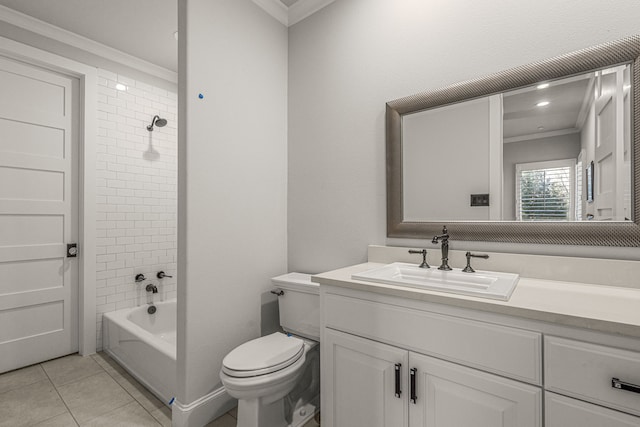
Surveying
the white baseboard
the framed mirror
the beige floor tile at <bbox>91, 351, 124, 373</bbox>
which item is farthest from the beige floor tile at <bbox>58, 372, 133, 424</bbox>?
the framed mirror

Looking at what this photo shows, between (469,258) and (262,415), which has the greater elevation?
(469,258)

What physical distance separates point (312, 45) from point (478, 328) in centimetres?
212

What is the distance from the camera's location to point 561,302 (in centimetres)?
97

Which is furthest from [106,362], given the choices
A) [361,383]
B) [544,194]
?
[544,194]

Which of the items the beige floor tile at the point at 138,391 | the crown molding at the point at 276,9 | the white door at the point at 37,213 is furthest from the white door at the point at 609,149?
the white door at the point at 37,213

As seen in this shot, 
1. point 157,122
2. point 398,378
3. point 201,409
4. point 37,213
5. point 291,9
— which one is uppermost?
point 291,9

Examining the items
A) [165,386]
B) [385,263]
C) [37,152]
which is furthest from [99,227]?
[385,263]

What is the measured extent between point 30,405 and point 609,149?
346 cm

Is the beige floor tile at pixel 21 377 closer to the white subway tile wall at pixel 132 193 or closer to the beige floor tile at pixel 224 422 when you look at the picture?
the white subway tile wall at pixel 132 193

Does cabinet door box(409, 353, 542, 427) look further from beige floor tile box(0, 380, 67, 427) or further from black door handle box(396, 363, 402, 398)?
beige floor tile box(0, 380, 67, 427)

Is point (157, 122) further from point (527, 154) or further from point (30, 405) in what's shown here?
point (527, 154)

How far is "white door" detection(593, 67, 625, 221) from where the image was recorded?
3.93 ft

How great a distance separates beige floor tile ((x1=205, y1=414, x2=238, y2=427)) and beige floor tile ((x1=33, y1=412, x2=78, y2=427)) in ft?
2.54

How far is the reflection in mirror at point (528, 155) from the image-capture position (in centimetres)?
122
